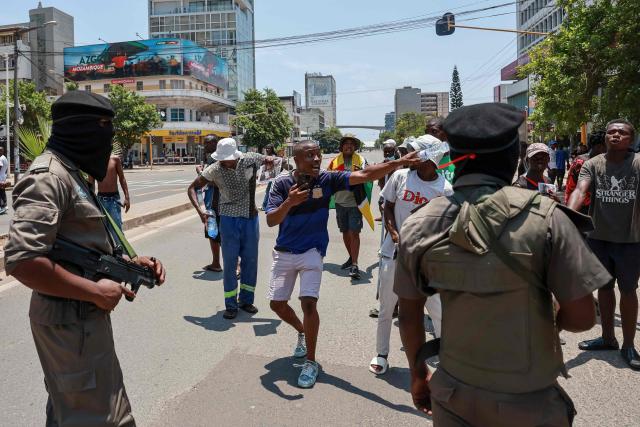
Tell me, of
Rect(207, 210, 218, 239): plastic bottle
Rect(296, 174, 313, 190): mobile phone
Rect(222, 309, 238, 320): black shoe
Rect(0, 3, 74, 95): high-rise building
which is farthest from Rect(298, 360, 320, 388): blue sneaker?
Rect(0, 3, 74, 95): high-rise building

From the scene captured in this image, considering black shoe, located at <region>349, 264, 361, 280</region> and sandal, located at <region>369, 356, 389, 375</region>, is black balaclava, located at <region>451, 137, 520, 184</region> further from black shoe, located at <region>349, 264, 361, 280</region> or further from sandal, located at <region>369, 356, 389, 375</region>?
black shoe, located at <region>349, 264, 361, 280</region>

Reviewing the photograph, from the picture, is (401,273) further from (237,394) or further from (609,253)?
(609,253)

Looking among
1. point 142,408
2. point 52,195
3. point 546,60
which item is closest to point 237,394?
point 142,408

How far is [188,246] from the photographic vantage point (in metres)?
9.80

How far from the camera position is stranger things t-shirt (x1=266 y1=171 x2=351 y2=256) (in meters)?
4.24

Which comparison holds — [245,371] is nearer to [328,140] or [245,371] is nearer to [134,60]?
[134,60]

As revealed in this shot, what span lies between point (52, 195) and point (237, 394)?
2250mm

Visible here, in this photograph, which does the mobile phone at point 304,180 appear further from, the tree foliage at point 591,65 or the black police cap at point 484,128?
the tree foliage at point 591,65

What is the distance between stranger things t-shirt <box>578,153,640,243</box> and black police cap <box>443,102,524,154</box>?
3.03m

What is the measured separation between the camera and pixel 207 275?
7.62 m

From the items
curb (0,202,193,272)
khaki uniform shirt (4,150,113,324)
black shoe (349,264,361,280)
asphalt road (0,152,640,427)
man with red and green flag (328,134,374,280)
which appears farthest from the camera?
curb (0,202,193,272)

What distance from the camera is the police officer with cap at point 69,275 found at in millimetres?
2061

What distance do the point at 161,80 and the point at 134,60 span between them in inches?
171

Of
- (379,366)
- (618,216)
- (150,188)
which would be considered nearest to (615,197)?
(618,216)
